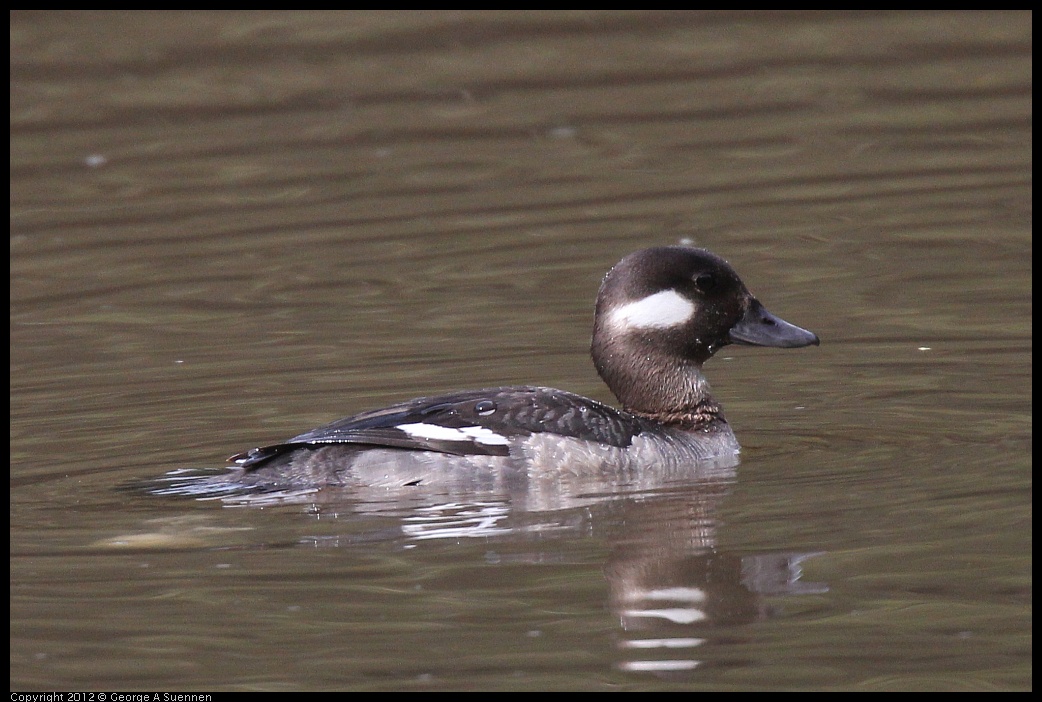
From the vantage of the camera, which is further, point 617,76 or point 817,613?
point 617,76

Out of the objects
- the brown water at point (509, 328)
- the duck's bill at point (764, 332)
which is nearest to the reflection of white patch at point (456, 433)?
the brown water at point (509, 328)

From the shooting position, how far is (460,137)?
1655cm

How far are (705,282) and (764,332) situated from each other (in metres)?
0.45

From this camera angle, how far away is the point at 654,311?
9.23 metres

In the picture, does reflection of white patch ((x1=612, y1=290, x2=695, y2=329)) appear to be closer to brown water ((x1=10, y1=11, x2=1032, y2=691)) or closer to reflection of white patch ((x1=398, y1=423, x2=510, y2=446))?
brown water ((x1=10, y1=11, x2=1032, y2=691))

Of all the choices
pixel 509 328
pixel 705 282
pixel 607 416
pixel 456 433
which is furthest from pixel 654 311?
pixel 509 328

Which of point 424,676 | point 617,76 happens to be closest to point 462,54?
point 617,76

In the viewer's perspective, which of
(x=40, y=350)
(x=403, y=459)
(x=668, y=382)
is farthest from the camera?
(x=40, y=350)

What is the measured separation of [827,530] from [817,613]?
2.88ft

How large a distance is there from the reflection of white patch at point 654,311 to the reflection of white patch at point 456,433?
3.78ft

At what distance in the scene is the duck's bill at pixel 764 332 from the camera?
943 centimetres

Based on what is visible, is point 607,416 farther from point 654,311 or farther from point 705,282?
point 705,282
